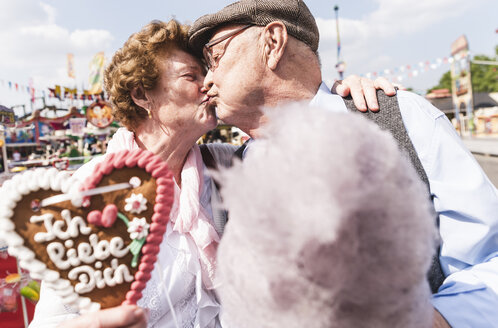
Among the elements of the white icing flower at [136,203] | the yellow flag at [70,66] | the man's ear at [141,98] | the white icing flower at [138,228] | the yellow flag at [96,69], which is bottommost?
the white icing flower at [138,228]

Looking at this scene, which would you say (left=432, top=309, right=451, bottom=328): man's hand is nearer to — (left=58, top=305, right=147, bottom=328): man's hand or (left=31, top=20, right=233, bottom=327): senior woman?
(left=58, top=305, right=147, bottom=328): man's hand

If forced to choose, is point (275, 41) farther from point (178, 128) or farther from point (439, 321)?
point (439, 321)

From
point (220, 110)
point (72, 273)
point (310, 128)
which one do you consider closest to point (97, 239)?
point (72, 273)

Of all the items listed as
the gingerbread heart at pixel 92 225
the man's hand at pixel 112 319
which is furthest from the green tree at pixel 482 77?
the man's hand at pixel 112 319

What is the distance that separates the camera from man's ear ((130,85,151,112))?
77.3 inches

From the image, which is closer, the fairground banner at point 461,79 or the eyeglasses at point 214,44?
the eyeglasses at point 214,44

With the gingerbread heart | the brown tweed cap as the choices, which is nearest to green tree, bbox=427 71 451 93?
the brown tweed cap

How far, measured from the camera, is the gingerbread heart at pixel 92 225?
89cm

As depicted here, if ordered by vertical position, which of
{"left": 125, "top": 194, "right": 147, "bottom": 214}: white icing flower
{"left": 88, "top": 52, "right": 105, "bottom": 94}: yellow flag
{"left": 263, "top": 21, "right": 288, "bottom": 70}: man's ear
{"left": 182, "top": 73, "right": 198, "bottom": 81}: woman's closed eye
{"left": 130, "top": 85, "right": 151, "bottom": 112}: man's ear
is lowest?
{"left": 125, "top": 194, "right": 147, "bottom": 214}: white icing flower

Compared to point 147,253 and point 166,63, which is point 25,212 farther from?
point 166,63

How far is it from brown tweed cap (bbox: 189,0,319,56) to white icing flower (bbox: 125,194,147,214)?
1.06m

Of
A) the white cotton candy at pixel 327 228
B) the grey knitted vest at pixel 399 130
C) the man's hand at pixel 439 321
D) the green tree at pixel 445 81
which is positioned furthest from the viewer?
the green tree at pixel 445 81

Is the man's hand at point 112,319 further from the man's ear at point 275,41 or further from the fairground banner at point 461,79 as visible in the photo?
the fairground banner at point 461,79

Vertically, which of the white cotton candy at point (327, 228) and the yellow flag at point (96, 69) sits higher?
the yellow flag at point (96, 69)
